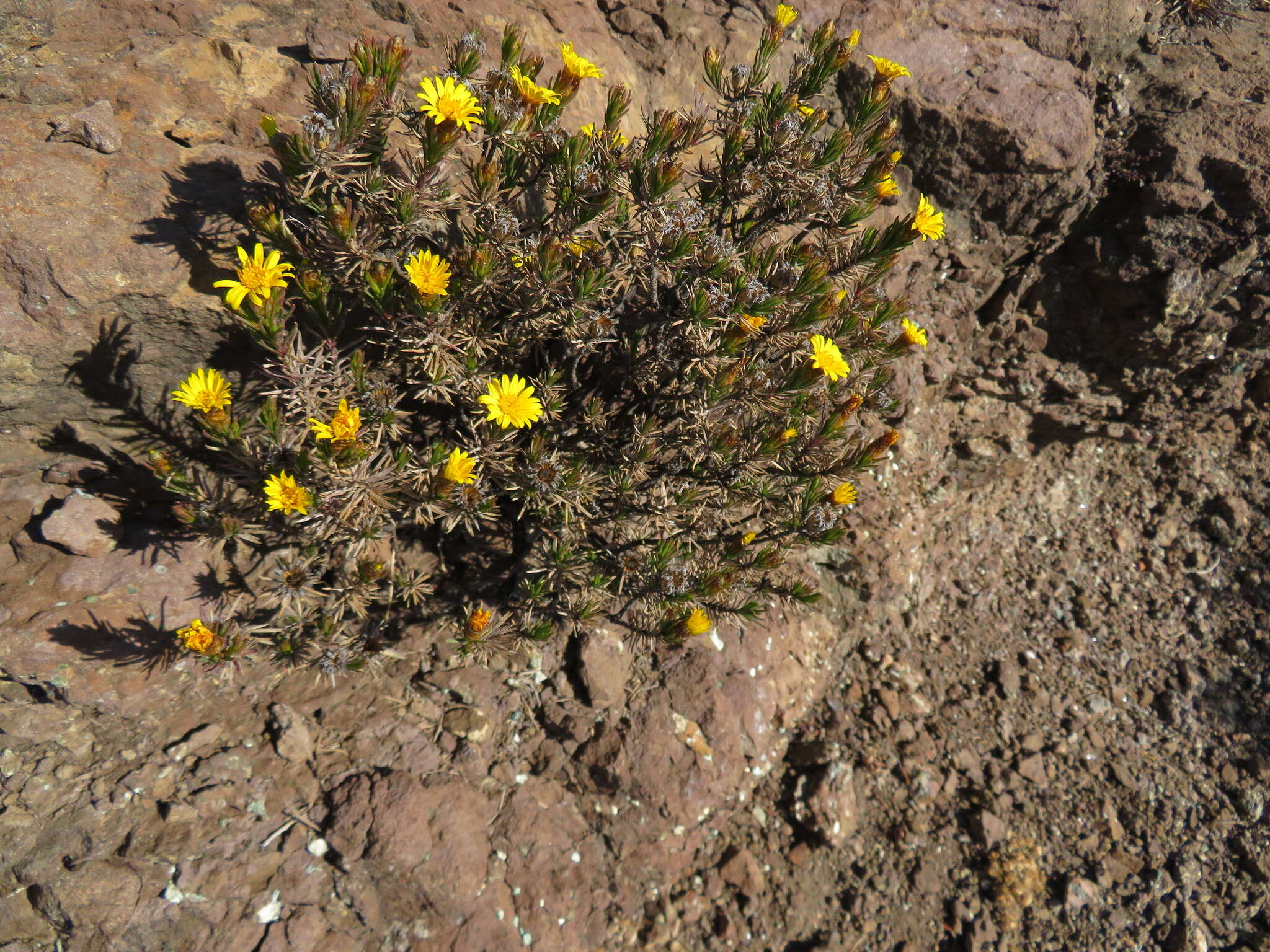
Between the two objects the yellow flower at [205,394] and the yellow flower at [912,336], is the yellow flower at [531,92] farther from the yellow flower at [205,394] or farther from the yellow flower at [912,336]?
the yellow flower at [912,336]

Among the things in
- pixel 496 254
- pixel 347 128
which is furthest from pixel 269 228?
pixel 496 254

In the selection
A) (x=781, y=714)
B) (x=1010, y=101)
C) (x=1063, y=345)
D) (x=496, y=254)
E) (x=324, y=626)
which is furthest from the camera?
(x=1063, y=345)

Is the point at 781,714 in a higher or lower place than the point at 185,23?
lower

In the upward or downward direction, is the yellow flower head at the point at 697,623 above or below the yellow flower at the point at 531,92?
below

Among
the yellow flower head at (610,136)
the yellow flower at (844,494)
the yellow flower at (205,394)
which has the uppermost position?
the yellow flower head at (610,136)

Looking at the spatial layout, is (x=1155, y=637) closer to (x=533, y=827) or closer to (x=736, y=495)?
(x=736, y=495)

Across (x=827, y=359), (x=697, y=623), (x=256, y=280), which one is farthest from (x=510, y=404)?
(x=827, y=359)

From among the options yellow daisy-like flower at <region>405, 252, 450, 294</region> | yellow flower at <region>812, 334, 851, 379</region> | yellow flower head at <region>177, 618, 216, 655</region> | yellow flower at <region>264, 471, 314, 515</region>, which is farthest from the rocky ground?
yellow flower at <region>812, 334, 851, 379</region>

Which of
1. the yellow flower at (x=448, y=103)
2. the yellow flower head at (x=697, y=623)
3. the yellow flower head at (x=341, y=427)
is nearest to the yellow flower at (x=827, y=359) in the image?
the yellow flower head at (x=697, y=623)
